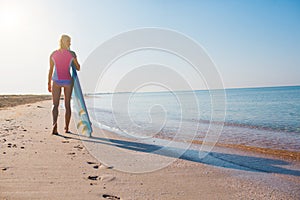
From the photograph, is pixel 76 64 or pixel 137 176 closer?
pixel 137 176

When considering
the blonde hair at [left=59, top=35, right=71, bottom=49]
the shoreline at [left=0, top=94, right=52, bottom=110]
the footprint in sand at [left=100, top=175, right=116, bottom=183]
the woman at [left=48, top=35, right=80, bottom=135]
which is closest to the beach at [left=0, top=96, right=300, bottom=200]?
the footprint in sand at [left=100, top=175, right=116, bottom=183]

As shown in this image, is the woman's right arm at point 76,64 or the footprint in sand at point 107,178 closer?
the footprint in sand at point 107,178

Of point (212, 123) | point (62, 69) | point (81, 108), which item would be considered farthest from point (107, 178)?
point (212, 123)

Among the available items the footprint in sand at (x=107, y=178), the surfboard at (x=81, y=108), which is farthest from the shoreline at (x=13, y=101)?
the footprint in sand at (x=107, y=178)

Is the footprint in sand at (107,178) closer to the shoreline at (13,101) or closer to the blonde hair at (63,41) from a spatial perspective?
the blonde hair at (63,41)

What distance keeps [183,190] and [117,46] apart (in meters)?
4.16

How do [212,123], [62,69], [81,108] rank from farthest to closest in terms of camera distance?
[212,123], [81,108], [62,69]

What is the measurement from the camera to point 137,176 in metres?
2.98

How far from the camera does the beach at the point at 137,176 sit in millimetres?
2398

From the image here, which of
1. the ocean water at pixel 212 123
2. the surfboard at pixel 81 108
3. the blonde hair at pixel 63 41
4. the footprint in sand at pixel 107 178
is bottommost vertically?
the ocean water at pixel 212 123

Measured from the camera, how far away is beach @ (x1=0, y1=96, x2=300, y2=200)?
2398mm

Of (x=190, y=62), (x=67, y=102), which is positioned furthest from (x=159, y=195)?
(x=67, y=102)

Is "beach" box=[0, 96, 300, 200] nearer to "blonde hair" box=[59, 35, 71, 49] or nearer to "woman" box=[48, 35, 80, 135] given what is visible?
"woman" box=[48, 35, 80, 135]

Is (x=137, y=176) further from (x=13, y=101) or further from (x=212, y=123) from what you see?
(x=13, y=101)
